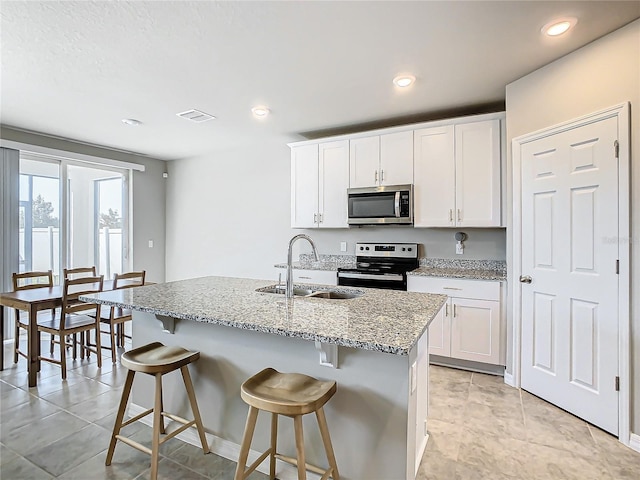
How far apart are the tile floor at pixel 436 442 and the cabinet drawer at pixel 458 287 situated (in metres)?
0.77

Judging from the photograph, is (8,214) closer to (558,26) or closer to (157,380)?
(157,380)

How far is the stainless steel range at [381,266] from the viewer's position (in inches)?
134

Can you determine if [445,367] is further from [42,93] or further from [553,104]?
[42,93]

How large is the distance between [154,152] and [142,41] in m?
3.42

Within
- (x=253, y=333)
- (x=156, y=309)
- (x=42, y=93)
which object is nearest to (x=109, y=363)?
(x=156, y=309)

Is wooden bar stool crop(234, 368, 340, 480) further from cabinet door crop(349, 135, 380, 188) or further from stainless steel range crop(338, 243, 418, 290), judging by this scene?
cabinet door crop(349, 135, 380, 188)

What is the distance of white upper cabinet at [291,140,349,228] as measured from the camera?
394 centimetres

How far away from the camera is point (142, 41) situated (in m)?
2.20

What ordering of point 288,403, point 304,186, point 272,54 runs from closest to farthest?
point 288,403 < point 272,54 < point 304,186

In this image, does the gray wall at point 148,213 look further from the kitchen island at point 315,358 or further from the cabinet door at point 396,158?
the cabinet door at point 396,158

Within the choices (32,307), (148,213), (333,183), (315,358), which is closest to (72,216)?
(148,213)

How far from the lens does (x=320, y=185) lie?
4086 millimetres

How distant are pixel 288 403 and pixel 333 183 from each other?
2.98 metres

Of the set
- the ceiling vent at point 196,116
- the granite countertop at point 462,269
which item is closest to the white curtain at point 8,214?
the ceiling vent at point 196,116
